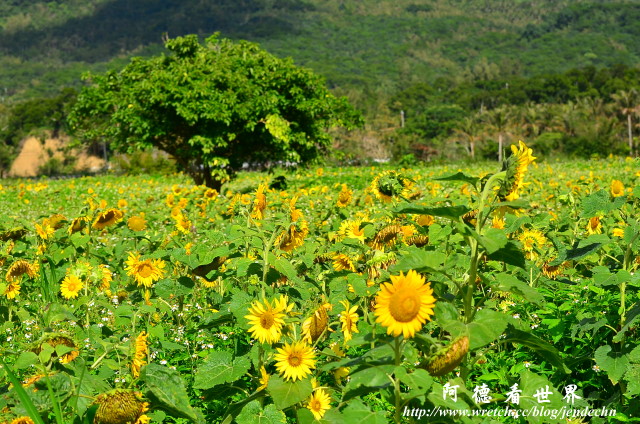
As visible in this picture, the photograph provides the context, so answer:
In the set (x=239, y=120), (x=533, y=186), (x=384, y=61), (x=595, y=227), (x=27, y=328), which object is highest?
(x=595, y=227)

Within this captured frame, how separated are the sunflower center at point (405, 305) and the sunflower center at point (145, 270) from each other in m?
1.83

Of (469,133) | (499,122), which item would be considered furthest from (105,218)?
(469,133)

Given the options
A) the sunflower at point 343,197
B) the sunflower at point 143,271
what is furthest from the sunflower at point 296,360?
the sunflower at point 343,197

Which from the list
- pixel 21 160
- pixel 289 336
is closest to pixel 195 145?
pixel 289 336

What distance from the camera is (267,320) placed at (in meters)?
1.79

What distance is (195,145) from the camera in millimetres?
12289

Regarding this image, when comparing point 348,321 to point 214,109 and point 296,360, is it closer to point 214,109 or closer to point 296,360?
point 296,360

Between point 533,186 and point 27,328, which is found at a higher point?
point 27,328

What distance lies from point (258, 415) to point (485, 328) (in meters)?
0.73

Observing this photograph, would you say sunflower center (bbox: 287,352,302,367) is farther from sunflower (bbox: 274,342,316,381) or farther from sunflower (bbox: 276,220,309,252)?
sunflower (bbox: 276,220,309,252)

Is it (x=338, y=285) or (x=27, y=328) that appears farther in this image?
(x=27, y=328)

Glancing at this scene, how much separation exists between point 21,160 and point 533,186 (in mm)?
62104

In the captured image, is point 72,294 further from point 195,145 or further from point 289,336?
point 195,145

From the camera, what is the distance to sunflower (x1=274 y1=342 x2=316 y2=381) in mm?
1755
